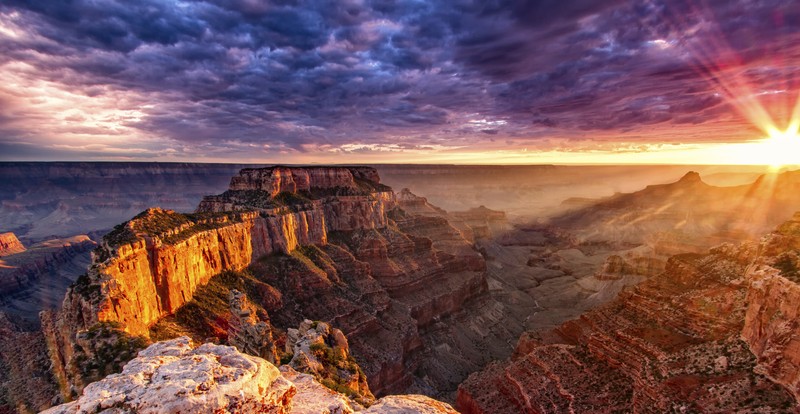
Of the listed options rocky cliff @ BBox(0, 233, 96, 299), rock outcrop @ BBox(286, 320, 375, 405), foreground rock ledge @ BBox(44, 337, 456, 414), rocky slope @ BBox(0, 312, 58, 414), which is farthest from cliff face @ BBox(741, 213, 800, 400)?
rocky cliff @ BBox(0, 233, 96, 299)

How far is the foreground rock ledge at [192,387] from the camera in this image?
11115 mm

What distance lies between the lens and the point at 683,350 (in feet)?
113

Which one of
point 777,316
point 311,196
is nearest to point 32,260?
point 311,196

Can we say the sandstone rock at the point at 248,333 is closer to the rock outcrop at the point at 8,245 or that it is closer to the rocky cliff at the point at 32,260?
the rocky cliff at the point at 32,260

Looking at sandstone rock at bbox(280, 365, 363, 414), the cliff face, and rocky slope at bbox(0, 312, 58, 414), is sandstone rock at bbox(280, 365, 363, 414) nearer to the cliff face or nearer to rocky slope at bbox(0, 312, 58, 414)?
rocky slope at bbox(0, 312, 58, 414)

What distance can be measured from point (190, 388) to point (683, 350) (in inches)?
A: 1562

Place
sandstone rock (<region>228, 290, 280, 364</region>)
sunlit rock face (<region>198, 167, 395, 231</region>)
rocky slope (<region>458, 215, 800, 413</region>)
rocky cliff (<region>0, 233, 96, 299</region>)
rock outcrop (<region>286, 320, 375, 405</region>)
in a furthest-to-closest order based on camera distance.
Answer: rocky cliff (<region>0, 233, 96, 299</region>) < sunlit rock face (<region>198, 167, 395, 231</region>) < sandstone rock (<region>228, 290, 280, 364</region>) < rocky slope (<region>458, 215, 800, 413</region>) < rock outcrop (<region>286, 320, 375, 405</region>)

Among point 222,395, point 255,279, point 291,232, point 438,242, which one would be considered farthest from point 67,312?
point 438,242

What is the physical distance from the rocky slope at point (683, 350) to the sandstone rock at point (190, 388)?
3175 cm

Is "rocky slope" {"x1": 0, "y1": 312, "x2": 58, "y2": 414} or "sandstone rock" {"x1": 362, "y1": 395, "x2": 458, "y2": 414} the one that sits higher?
"sandstone rock" {"x1": 362, "y1": 395, "x2": 458, "y2": 414}

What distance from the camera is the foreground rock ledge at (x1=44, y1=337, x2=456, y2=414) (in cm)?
1111

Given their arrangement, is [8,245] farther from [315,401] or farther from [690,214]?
[690,214]

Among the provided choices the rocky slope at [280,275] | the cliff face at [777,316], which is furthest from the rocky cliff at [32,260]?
Result: the cliff face at [777,316]

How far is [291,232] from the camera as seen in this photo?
66.1 meters
